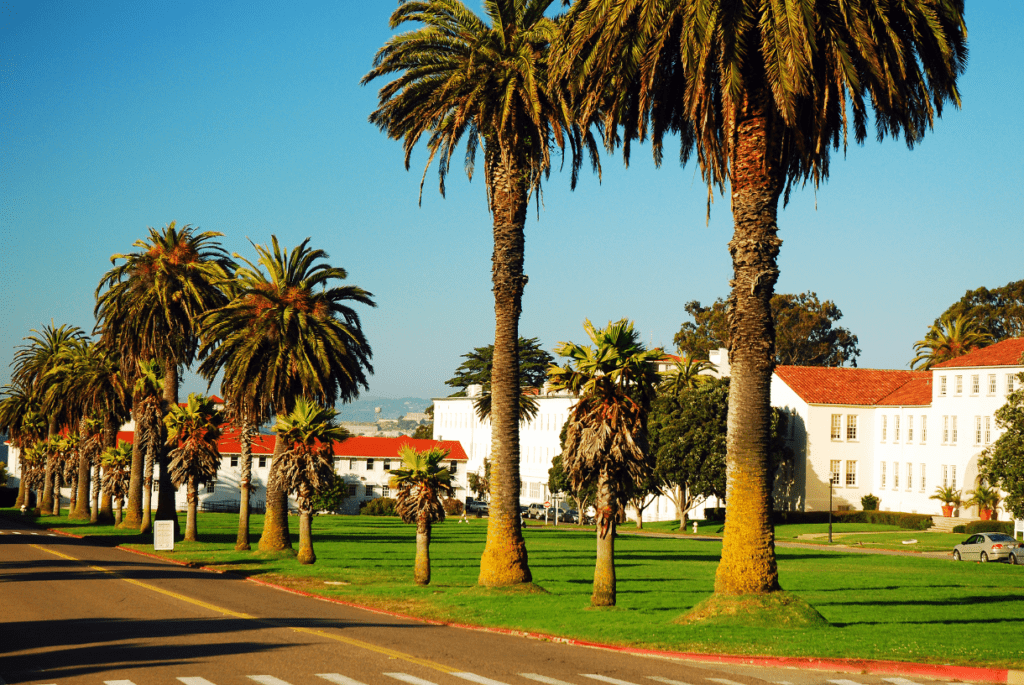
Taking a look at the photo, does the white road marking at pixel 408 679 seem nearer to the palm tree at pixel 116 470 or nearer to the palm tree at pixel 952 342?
the palm tree at pixel 116 470

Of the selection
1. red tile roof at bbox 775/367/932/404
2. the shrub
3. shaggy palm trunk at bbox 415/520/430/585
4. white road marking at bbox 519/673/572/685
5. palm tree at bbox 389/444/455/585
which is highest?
red tile roof at bbox 775/367/932/404

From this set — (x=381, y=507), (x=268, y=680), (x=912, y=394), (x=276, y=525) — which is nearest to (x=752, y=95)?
(x=268, y=680)

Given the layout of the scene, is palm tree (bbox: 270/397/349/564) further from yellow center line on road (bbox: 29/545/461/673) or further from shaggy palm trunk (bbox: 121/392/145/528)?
shaggy palm trunk (bbox: 121/392/145/528)

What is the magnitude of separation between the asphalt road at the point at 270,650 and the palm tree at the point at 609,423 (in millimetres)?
4762

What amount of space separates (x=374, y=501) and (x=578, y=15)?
91.1 metres

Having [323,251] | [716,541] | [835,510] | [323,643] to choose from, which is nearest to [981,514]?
[835,510]

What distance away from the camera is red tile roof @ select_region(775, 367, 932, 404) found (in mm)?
A: 85688

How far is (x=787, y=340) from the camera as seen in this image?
449ft

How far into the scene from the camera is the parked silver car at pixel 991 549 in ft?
158

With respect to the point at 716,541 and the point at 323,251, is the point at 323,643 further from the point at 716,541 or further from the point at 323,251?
the point at 716,541

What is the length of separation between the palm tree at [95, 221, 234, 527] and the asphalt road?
31.0 meters

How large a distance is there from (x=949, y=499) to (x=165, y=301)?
57.3 m

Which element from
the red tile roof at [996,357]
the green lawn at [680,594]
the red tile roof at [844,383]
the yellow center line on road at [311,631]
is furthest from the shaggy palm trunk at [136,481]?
the red tile roof at [996,357]

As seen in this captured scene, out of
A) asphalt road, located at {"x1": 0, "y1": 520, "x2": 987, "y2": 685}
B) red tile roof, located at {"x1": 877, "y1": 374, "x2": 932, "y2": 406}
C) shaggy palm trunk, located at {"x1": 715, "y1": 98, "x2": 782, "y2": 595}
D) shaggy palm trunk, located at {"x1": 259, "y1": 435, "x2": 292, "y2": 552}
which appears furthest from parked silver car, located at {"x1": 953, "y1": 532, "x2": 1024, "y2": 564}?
asphalt road, located at {"x1": 0, "y1": 520, "x2": 987, "y2": 685}
